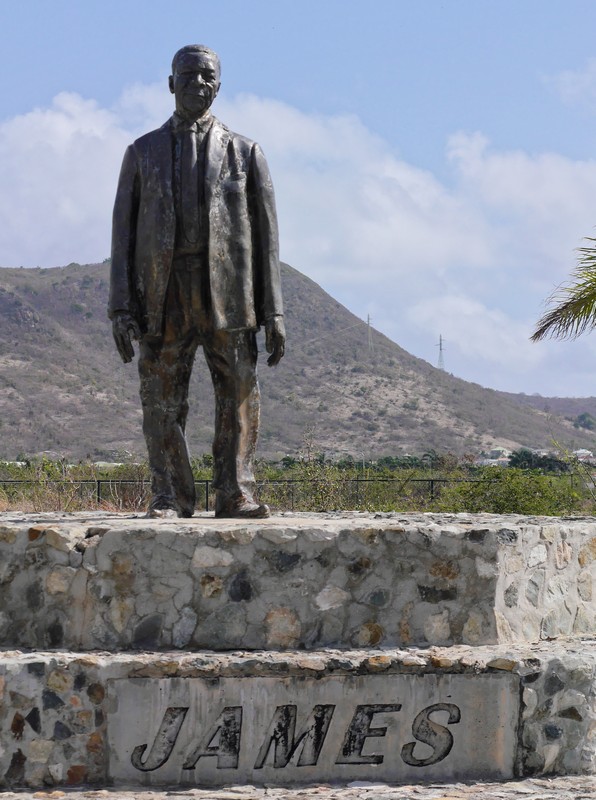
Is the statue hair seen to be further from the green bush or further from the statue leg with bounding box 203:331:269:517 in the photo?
the green bush

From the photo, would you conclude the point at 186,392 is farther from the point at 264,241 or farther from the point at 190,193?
the point at 190,193

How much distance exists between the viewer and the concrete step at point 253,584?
20.4ft

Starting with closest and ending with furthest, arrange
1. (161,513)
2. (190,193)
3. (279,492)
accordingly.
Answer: (161,513)
(190,193)
(279,492)

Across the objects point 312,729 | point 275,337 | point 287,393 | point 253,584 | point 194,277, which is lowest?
point 312,729

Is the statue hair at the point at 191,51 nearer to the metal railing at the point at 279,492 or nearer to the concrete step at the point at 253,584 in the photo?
the concrete step at the point at 253,584

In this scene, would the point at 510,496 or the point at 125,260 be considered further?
the point at 510,496

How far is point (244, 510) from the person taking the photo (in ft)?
24.0

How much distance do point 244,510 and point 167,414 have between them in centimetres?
71

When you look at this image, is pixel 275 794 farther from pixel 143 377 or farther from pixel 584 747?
pixel 143 377

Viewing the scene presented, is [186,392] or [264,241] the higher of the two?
[264,241]

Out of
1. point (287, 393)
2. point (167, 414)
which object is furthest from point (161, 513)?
point (287, 393)

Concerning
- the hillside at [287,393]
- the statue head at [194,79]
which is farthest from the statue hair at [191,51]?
the hillside at [287,393]

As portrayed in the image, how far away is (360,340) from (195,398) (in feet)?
56.3

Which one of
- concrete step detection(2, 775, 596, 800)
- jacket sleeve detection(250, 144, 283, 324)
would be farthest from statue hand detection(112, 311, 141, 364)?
concrete step detection(2, 775, 596, 800)
